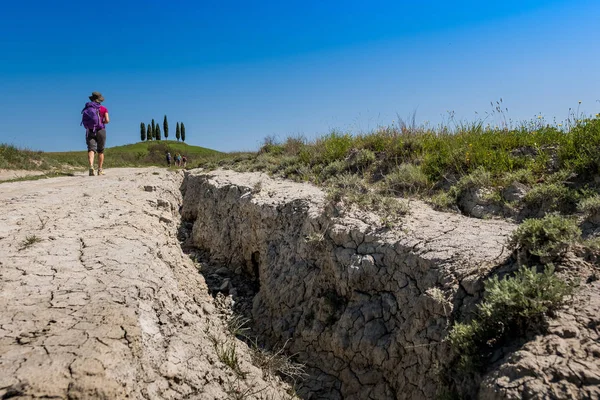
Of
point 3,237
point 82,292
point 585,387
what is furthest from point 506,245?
point 3,237

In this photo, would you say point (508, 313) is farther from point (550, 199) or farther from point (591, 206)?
point (550, 199)

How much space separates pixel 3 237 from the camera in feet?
16.4

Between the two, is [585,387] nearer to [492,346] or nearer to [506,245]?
[492,346]

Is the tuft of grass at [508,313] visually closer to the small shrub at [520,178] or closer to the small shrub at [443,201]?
the small shrub at [443,201]

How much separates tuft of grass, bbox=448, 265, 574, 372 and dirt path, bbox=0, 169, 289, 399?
2141 mm

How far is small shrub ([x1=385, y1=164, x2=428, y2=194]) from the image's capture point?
21.4ft

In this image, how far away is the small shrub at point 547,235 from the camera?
10.7 feet

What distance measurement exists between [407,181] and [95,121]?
30.1ft

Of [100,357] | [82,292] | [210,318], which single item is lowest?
[210,318]

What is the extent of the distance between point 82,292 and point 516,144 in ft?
24.0

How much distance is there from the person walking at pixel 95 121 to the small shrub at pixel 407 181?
8.81 metres

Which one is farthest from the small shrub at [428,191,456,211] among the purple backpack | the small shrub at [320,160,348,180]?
the purple backpack

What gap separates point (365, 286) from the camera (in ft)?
15.2

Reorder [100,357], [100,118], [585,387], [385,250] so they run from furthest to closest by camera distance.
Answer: [100,118] < [385,250] < [100,357] < [585,387]
